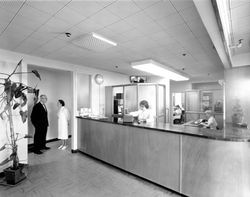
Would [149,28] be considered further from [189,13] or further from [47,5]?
[47,5]

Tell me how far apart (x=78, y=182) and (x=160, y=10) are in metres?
3.11

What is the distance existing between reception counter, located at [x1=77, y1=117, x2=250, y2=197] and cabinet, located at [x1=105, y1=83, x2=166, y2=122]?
80.9 inches

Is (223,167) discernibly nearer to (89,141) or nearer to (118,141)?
(118,141)

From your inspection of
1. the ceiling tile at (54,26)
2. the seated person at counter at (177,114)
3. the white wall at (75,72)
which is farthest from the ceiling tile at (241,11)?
the seated person at counter at (177,114)

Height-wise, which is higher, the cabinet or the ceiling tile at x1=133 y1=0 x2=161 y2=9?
the ceiling tile at x1=133 y1=0 x2=161 y2=9

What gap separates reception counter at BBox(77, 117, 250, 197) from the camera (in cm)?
187

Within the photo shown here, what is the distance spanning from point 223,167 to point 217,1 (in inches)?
78.4

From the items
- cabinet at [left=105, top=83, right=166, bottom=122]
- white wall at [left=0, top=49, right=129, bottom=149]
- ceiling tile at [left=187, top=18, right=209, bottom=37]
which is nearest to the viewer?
ceiling tile at [left=187, top=18, right=209, bottom=37]

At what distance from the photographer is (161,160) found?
2.44 meters

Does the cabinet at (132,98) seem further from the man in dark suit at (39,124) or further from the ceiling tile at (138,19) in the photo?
the ceiling tile at (138,19)

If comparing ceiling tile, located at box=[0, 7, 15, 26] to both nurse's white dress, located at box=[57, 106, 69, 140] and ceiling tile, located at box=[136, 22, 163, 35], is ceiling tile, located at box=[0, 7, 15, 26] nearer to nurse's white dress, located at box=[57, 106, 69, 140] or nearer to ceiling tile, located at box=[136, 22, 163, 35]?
ceiling tile, located at box=[136, 22, 163, 35]

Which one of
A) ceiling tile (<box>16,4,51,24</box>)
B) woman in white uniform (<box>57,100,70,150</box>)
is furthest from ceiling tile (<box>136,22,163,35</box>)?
woman in white uniform (<box>57,100,70,150</box>)

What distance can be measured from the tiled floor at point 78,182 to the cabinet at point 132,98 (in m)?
2.21

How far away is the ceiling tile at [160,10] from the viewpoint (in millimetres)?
1706
